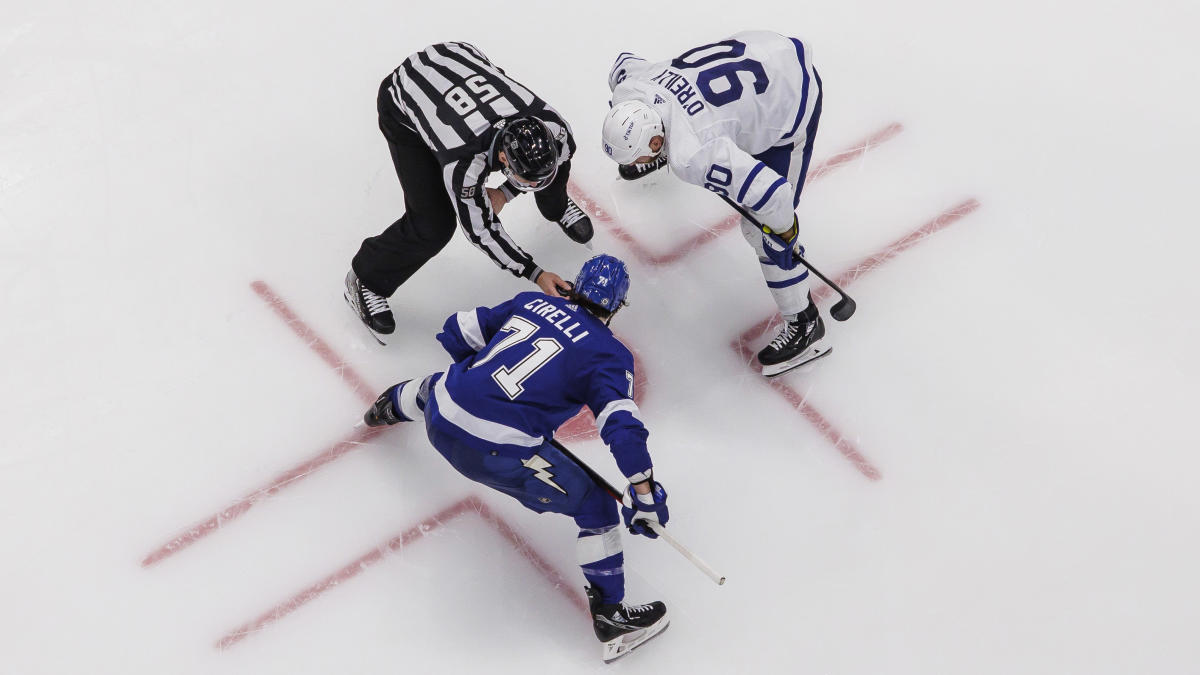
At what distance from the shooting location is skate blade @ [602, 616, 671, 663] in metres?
4.23

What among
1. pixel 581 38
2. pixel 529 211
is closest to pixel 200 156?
pixel 529 211

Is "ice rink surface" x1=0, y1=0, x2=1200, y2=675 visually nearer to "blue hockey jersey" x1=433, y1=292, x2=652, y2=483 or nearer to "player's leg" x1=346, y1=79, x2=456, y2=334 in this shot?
"player's leg" x1=346, y1=79, x2=456, y2=334

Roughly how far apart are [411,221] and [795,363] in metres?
1.71

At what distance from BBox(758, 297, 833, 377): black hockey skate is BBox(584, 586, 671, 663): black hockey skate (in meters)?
1.19

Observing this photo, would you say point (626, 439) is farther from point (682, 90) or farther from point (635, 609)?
point (682, 90)

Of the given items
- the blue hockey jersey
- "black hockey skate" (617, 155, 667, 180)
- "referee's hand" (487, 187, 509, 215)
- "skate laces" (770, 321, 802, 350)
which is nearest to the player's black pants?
"referee's hand" (487, 187, 509, 215)

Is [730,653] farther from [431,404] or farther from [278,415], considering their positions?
[278,415]

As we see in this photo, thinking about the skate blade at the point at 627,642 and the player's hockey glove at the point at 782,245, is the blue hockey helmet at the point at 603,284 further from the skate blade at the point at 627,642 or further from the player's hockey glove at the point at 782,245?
the skate blade at the point at 627,642

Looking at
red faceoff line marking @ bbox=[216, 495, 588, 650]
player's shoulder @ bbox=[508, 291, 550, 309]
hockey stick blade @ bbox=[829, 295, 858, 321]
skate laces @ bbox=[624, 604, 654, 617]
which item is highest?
player's shoulder @ bbox=[508, 291, 550, 309]

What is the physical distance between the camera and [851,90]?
19.6 feet

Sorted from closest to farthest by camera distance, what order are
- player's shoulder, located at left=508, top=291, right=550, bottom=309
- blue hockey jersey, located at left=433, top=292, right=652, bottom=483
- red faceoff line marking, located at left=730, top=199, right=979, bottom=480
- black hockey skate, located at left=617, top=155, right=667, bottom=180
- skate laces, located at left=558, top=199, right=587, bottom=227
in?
blue hockey jersey, located at left=433, top=292, right=652, bottom=483
player's shoulder, located at left=508, top=291, right=550, bottom=309
red faceoff line marking, located at left=730, top=199, right=979, bottom=480
skate laces, located at left=558, top=199, right=587, bottom=227
black hockey skate, located at left=617, top=155, right=667, bottom=180

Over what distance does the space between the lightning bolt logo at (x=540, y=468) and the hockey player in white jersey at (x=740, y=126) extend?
116 cm

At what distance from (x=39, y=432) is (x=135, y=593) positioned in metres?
0.86

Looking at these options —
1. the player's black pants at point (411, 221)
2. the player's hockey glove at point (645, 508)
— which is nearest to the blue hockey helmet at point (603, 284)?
the player's hockey glove at point (645, 508)
